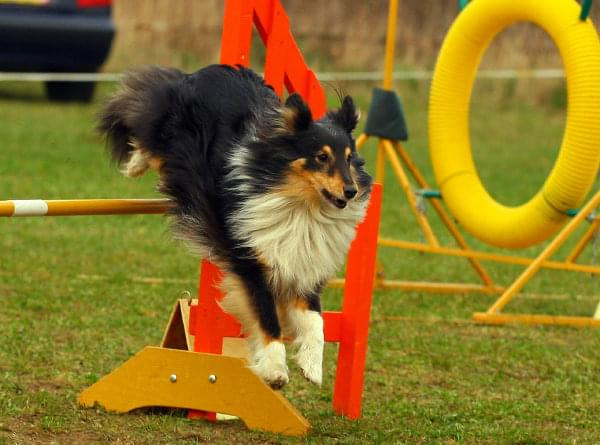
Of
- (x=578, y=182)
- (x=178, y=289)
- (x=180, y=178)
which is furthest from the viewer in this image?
(x=178, y=289)

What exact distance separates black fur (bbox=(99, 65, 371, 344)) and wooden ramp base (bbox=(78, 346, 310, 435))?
0.77 ft

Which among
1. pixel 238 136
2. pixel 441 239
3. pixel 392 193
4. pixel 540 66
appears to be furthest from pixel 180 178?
pixel 540 66

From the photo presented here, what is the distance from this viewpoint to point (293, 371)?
18.6 ft

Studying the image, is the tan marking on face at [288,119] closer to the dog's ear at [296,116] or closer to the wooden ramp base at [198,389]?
the dog's ear at [296,116]

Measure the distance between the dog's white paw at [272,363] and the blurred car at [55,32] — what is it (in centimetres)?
931

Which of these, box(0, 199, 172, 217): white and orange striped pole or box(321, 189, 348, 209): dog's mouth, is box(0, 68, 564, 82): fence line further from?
box(321, 189, 348, 209): dog's mouth

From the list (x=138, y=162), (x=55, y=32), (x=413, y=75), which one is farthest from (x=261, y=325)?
→ (x=413, y=75)

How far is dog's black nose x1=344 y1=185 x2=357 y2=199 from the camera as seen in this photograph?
421cm

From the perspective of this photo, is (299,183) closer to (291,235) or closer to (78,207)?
(291,235)

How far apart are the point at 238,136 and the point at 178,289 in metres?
3.04

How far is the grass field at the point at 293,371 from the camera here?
4543 millimetres

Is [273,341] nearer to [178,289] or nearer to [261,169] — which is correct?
[261,169]

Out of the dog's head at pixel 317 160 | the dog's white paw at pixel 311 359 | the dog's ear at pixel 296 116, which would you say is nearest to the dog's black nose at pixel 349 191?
the dog's head at pixel 317 160

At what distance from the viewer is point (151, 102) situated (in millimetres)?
5004
